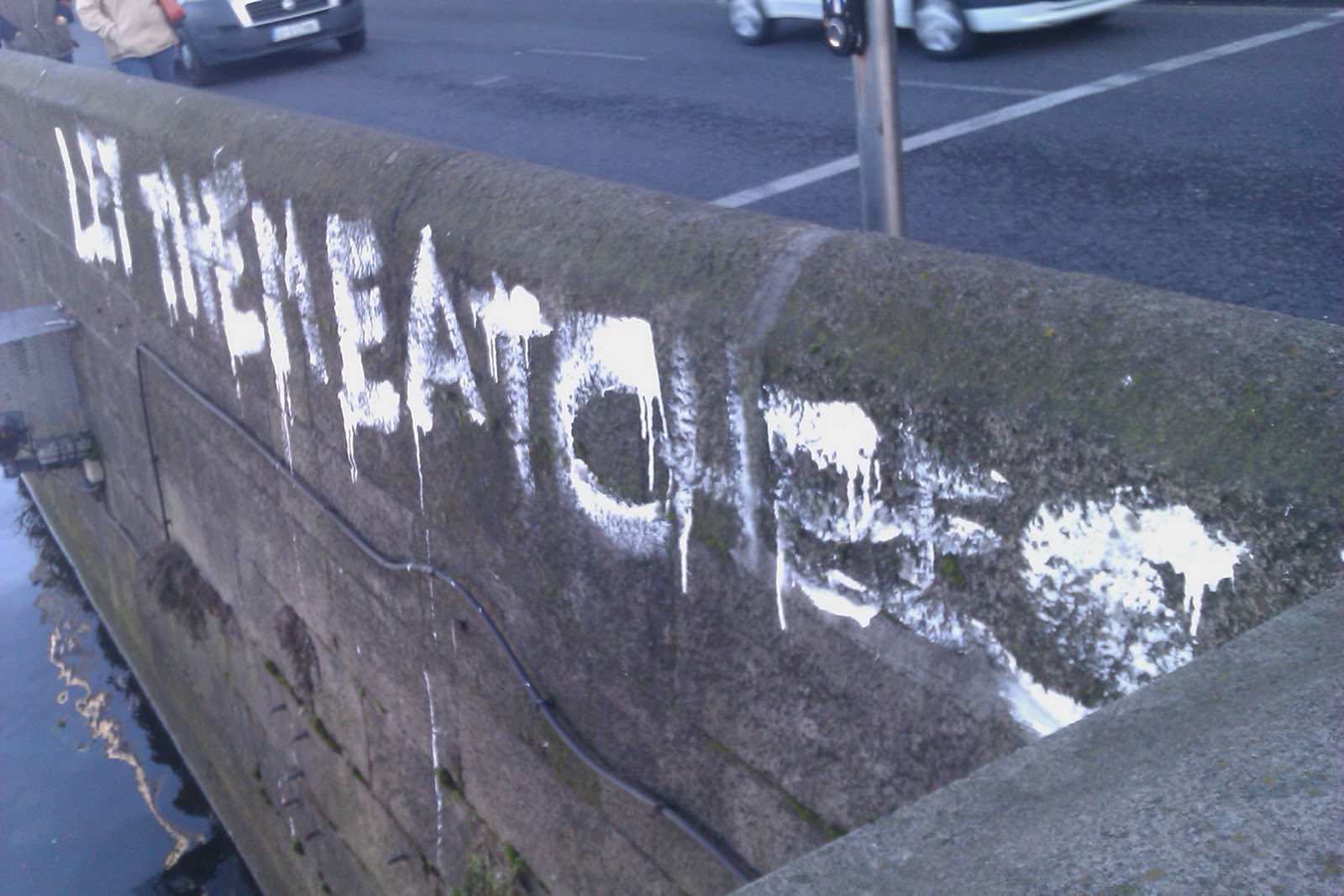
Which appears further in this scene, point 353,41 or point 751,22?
→ point 353,41

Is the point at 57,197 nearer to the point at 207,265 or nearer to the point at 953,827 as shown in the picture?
the point at 207,265

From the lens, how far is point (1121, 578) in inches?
80.5

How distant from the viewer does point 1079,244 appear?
19.1ft

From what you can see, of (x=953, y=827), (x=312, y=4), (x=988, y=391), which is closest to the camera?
(x=953, y=827)

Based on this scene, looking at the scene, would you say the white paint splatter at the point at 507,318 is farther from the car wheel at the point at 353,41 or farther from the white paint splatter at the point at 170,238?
the car wheel at the point at 353,41

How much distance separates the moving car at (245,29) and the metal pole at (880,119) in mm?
13616

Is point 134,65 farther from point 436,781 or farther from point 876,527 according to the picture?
point 876,527

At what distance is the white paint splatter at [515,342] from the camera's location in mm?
3307

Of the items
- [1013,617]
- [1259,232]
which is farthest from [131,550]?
[1013,617]

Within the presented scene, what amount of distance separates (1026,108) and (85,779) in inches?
321

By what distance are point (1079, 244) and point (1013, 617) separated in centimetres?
397

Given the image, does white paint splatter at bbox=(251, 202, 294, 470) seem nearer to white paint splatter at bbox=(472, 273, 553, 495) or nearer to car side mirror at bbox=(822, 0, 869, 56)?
white paint splatter at bbox=(472, 273, 553, 495)

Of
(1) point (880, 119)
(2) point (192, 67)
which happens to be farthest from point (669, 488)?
(2) point (192, 67)

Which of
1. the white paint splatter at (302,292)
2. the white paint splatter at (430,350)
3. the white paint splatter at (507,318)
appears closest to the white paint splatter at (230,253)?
the white paint splatter at (302,292)
